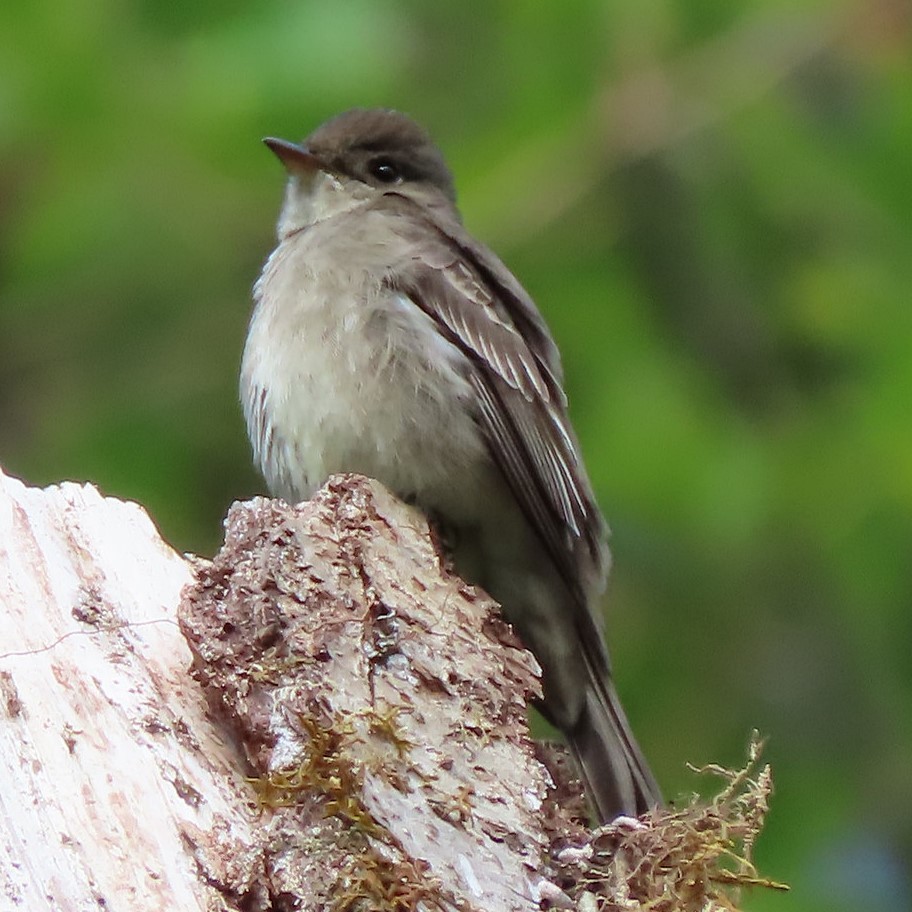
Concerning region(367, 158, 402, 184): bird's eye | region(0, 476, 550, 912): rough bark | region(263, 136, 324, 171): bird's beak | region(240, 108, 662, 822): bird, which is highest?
region(367, 158, 402, 184): bird's eye

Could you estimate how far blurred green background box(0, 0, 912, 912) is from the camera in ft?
22.2

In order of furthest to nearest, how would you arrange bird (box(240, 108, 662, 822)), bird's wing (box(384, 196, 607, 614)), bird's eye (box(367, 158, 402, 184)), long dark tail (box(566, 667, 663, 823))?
bird's eye (box(367, 158, 402, 184))
bird's wing (box(384, 196, 607, 614))
bird (box(240, 108, 662, 822))
long dark tail (box(566, 667, 663, 823))

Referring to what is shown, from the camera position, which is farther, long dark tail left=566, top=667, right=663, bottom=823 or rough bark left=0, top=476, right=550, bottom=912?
long dark tail left=566, top=667, right=663, bottom=823

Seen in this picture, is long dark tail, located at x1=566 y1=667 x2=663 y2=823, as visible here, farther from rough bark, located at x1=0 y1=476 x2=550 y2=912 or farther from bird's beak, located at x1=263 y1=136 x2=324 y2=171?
bird's beak, located at x1=263 y1=136 x2=324 y2=171

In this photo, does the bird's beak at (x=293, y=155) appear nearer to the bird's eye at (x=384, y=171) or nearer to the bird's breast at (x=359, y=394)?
the bird's eye at (x=384, y=171)

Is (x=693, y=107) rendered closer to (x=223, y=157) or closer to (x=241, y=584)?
(x=223, y=157)

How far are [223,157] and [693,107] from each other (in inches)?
75.4

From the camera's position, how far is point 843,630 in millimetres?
7773

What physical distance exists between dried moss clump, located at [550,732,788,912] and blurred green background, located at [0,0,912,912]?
2.85m

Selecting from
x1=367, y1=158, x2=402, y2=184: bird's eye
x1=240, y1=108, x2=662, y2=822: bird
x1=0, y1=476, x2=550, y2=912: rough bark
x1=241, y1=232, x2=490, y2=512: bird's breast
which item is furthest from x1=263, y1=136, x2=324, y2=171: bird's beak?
x1=0, y1=476, x2=550, y2=912: rough bark

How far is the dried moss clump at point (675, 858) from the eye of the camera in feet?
11.3

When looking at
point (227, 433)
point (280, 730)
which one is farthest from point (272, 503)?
point (227, 433)

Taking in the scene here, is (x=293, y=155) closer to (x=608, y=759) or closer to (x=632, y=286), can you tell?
(x=632, y=286)

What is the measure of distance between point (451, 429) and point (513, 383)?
0.37m
